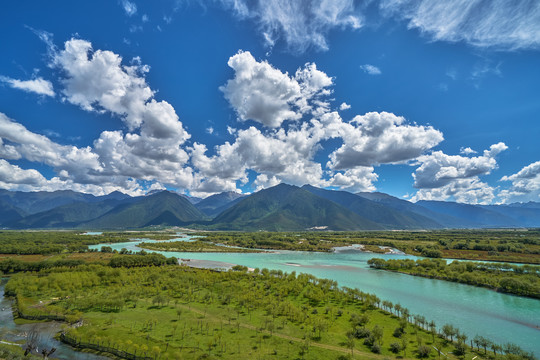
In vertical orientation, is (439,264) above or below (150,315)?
above

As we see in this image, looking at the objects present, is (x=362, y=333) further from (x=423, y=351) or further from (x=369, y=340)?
(x=423, y=351)

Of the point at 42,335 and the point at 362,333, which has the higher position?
the point at 362,333

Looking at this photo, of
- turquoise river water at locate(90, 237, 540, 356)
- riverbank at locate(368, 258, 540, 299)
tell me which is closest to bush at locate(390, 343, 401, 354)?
turquoise river water at locate(90, 237, 540, 356)

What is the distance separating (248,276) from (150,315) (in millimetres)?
51737

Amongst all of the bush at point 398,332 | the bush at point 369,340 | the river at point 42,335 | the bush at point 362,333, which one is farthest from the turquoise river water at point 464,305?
the river at point 42,335

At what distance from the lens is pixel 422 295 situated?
96375 millimetres

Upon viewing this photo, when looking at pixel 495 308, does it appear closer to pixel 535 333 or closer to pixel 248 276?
pixel 535 333

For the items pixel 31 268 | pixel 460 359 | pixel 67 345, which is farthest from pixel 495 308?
pixel 31 268

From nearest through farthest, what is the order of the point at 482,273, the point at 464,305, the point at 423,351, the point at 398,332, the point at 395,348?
the point at 423,351, the point at 395,348, the point at 398,332, the point at 464,305, the point at 482,273

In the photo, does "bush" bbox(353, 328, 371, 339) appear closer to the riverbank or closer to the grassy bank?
the grassy bank

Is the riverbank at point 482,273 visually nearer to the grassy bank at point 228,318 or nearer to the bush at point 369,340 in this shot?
the grassy bank at point 228,318

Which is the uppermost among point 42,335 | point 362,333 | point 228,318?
point 362,333

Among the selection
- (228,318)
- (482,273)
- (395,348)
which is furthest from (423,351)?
(482,273)

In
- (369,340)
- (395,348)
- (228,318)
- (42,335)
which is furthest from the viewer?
(228,318)
